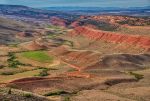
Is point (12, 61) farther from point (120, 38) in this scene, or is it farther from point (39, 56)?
point (120, 38)

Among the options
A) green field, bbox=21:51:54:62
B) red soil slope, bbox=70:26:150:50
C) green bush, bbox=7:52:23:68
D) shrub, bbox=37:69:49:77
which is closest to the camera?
shrub, bbox=37:69:49:77

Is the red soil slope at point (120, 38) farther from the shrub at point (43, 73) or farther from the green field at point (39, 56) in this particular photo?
the shrub at point (43, 73)

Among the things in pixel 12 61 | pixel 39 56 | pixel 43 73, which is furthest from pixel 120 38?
pixel 43 73

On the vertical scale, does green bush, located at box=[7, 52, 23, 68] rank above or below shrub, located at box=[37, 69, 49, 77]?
below

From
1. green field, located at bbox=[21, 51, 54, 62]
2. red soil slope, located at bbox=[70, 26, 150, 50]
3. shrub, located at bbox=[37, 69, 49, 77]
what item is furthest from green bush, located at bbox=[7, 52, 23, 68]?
red soil slope, located at bbox=[70, 26, 150, 50]

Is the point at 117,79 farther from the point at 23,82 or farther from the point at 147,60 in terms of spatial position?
the point at 147,60

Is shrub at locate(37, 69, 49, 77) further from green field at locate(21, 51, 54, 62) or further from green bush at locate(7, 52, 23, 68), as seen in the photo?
green field at locate(21, 51, 54, 62)

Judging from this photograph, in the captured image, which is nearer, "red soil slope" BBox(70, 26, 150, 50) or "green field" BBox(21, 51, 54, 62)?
"green field" BBox(21, 51, 54, 62)

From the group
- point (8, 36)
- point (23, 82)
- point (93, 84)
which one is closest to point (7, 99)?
point (23, 82)

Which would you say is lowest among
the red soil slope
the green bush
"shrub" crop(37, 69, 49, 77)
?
the red soil slope

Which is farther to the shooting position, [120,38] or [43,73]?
[120,38]

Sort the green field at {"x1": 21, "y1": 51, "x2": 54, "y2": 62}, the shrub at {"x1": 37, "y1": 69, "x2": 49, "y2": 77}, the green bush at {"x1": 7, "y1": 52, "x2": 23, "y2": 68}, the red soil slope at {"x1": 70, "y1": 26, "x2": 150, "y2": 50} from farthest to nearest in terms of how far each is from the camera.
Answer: the red soil slope at {"x1": 70, "y1": 26, "x2": 150, "y2": 50} → the green field at {"x1": 21, "y1": 51, "x2": 54, "y2": 62} → the green bush at {"x1": 7, "y1": 52, "x2": 23, "y2": 68} → the shrub at {"x1": 37, "y1": 69, "x2": 49, "y2": 77}
